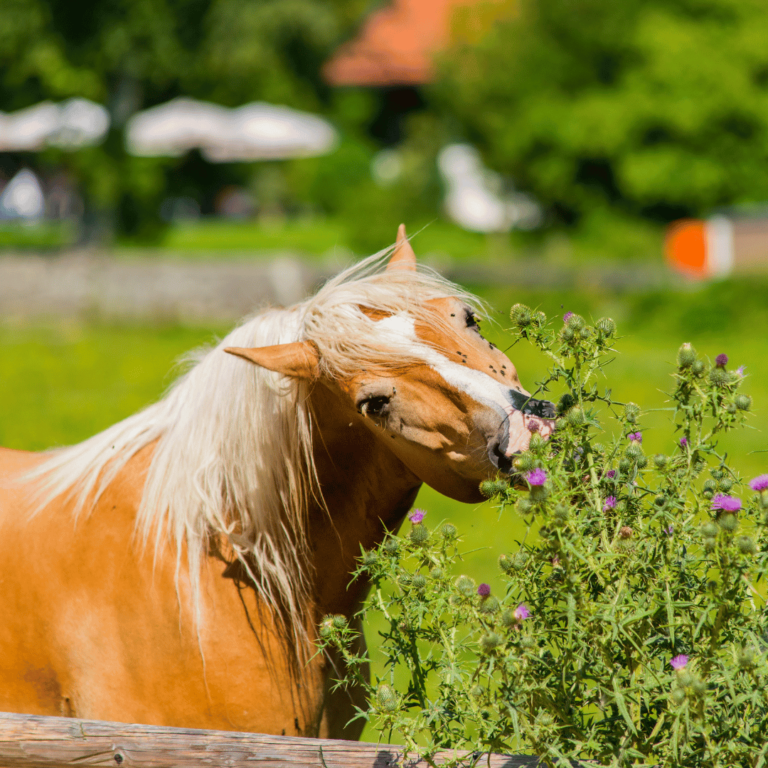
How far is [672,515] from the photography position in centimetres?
175

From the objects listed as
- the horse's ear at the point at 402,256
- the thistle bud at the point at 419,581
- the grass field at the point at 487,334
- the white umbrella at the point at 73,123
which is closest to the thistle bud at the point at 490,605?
the thistle bud at the point at 419,581

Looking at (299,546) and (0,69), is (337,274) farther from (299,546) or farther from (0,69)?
(0,69)

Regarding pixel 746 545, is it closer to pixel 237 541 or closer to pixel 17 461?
pixel 237 541

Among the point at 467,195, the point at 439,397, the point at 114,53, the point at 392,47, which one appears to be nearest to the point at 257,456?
the point at 439,397

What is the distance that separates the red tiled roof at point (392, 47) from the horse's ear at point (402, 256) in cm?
3149

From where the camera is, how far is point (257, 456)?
7.45 feet

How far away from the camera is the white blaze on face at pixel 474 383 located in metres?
1.89

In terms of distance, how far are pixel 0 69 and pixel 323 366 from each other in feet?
49.3

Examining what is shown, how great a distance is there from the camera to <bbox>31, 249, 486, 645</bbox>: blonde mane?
2.22 m

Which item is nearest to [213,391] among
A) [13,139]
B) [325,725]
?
[325,725]

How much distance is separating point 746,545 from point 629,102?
738 inches

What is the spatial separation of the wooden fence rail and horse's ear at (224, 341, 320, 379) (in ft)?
2.55

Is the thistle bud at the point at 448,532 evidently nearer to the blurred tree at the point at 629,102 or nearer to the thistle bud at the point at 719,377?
the thistle bud at the point at 719,377

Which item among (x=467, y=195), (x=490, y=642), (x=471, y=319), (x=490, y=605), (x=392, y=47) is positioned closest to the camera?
(x=490, y=642)
